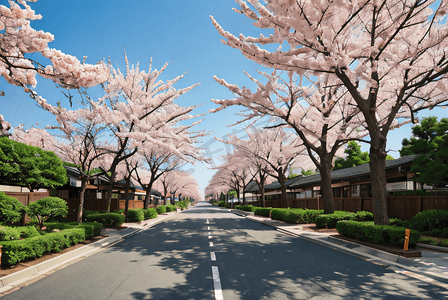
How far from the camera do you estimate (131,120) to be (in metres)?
15.5

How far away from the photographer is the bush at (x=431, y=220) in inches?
479

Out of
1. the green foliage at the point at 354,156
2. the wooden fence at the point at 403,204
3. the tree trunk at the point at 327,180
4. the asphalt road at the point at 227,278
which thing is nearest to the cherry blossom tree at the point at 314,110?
the tree trunk at the point at 327,180

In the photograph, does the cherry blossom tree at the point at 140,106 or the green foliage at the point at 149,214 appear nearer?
the cherry blossom tree at the point at 140,106

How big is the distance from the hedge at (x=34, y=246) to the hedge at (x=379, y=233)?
36.4 feet

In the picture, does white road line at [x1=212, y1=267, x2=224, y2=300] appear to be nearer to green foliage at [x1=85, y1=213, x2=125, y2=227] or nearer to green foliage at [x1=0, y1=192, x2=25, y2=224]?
green foliage at [x1=0, y1=192, x2=25, y2=224]

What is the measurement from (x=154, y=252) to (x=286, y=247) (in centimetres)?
507

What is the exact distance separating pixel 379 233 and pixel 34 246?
11304 mm

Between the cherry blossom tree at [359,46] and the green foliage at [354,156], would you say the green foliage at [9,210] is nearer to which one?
the cherry blossom tree at [359,46]

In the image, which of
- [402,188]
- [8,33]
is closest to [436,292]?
[8,33]

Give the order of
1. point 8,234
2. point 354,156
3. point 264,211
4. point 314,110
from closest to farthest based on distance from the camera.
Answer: point 8,234 → point 314,110 → point 264,211 → point 354,156

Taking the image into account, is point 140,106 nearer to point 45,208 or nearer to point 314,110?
point 45,208

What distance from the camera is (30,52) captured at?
255 inches

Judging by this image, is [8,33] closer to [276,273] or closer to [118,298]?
[118,298]

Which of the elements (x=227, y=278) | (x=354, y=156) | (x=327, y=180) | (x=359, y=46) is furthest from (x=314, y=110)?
(x=354, y=156)
